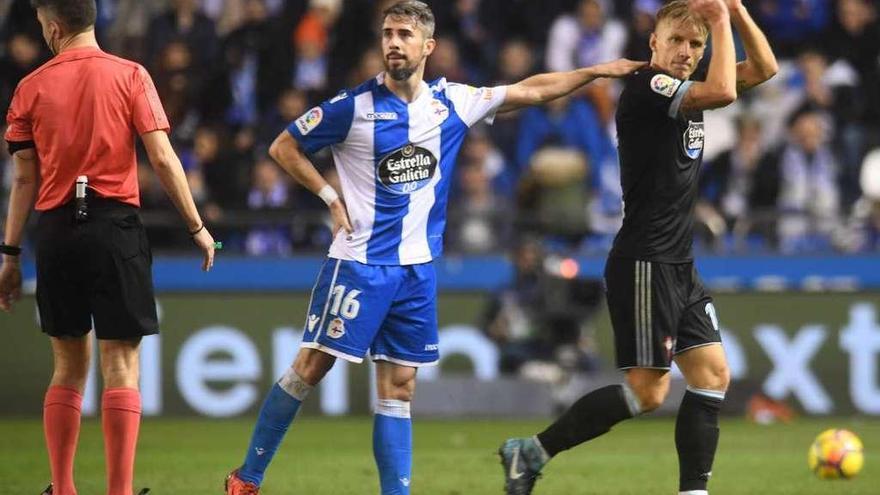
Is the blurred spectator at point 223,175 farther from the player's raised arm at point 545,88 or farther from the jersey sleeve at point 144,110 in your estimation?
the jersey sleeve at point 144,110

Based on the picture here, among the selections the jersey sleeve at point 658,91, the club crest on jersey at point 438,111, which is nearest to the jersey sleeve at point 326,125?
the club crest on jersey at point 438,111

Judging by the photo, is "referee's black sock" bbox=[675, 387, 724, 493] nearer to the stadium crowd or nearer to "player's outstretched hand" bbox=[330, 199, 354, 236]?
"player's outstretched hand" bbox=[330, 199, 354, 236]

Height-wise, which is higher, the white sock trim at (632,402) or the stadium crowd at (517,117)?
the stadium crowd at (517,117)

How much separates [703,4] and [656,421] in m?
7.56

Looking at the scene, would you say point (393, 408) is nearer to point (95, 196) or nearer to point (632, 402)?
point (632, 402)

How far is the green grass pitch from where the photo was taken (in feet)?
32.2

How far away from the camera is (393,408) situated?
826cm

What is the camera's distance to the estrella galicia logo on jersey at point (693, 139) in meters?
8.16

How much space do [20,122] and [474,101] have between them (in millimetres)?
2281

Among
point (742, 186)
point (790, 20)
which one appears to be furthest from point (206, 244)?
point (790, 20)

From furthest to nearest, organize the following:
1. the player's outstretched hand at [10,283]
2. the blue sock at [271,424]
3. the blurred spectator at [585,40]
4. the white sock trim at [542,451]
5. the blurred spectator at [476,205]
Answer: the blurred spectator at [585,40], the blurred spectator at [476,205], the white sock trim at [542,451], the blue sock at [271,424], the player's outstretched hand at [10,283]

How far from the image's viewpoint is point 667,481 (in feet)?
33.0

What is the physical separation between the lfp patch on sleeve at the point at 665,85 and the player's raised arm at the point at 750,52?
395mm

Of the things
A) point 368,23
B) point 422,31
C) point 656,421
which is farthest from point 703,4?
point 368,23
